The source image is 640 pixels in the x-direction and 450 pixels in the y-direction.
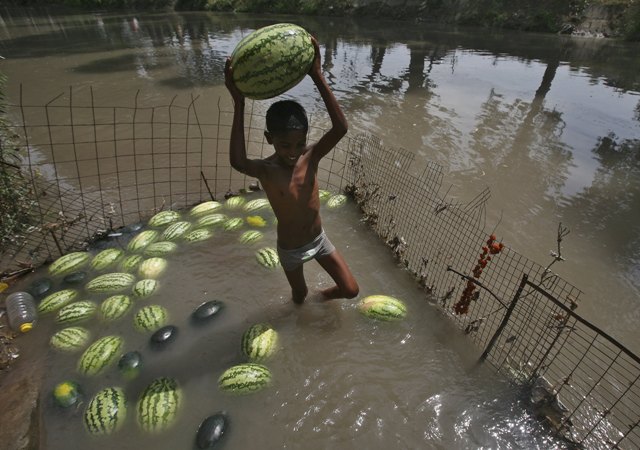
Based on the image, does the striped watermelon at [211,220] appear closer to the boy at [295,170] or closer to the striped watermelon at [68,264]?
the striped watermelon at [68,264]

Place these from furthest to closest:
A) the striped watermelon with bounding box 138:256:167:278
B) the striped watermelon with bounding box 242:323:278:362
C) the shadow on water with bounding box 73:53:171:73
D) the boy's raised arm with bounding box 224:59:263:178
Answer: the shadow on water with bounding box 73:53:171:73 → the striped watermelon with bounding box 138:256:167:278 → the striped watermelon with bounding box 242:323:278:362 → the boy's raised arm with bounding box 224:59:263:178

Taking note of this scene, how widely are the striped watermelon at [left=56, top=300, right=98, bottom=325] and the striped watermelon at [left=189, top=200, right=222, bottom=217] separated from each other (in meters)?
2.04

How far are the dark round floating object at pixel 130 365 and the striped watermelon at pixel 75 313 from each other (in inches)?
30.4

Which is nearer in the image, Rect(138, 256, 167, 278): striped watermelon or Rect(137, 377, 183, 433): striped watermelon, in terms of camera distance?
Rect(137, 377, 183, 433): striped watermelon

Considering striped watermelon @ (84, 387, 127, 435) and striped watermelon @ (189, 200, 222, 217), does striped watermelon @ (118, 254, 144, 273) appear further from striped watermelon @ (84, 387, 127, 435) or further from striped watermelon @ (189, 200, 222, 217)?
striped watermelon @ (84, 387, 127, 435)

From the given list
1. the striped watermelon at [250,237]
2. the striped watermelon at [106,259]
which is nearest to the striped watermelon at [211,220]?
the striped watermelon at [250,237]

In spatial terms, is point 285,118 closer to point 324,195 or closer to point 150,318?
point 150,318

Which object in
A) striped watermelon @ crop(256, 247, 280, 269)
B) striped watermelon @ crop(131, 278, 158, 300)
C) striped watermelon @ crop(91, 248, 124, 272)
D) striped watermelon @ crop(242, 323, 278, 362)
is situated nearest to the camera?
striped watermelon @ crop(242, 323, 278, 362)

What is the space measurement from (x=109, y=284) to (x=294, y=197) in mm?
2474

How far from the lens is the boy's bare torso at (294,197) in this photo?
9.98 feet

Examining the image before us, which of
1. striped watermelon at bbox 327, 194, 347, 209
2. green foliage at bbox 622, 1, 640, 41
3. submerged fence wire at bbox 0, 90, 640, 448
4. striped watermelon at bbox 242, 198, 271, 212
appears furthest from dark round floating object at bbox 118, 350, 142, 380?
green foliage at bbox 622, 1, 640, 41

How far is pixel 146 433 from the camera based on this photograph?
283 centimetres

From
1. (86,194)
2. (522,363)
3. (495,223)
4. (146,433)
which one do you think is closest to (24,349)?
(146,433)

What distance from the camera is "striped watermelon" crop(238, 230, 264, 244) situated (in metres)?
4.95
